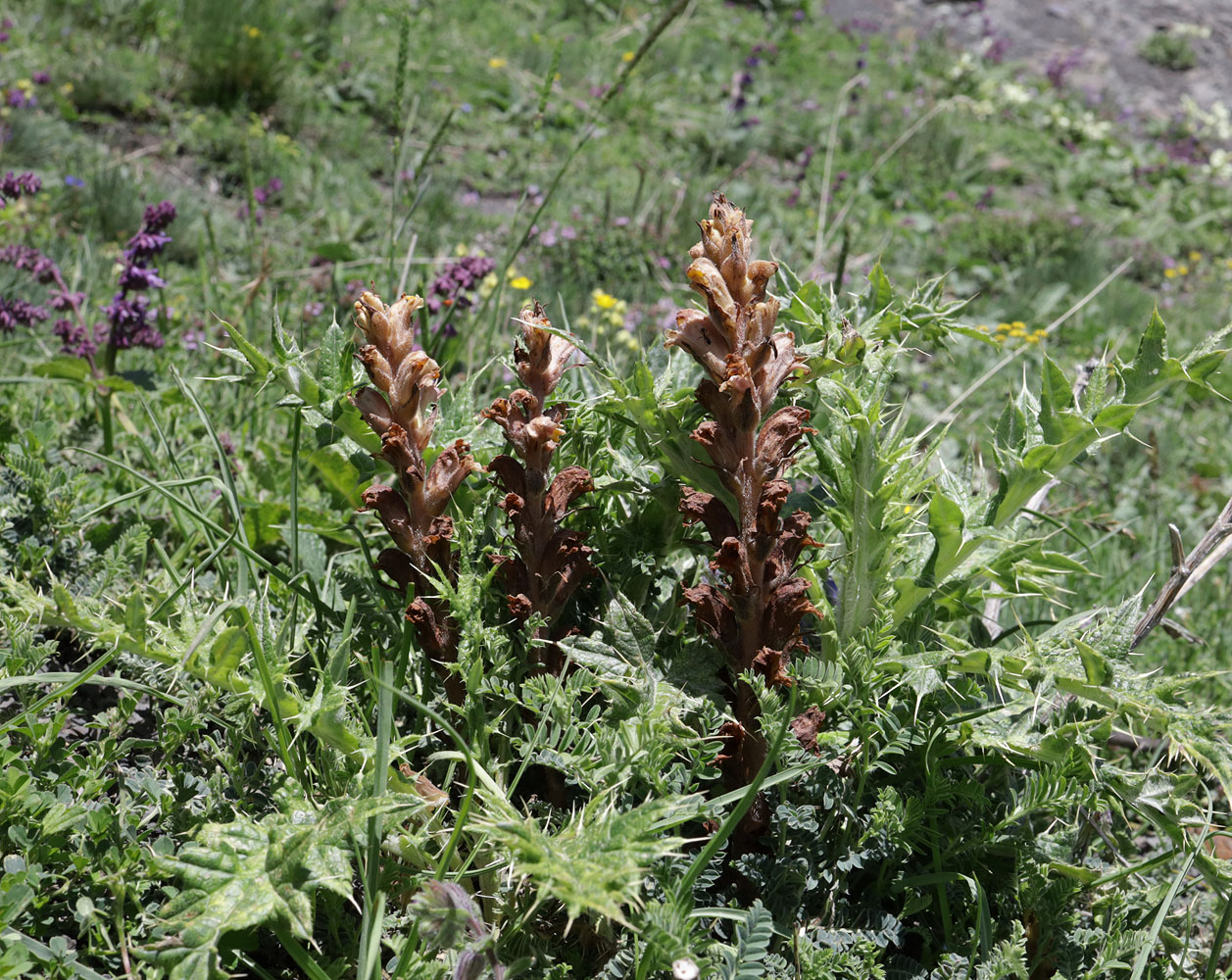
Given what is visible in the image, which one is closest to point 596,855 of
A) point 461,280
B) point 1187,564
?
point 1187,564

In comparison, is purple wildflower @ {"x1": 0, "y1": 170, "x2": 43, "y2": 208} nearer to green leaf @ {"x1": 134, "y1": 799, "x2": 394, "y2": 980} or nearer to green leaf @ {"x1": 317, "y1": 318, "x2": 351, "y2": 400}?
green leaf @ {"x1": 317, "y1": 318, "x2": 351, "y2": 400}

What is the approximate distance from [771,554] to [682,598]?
0.58ft

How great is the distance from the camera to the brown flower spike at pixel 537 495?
4.72ft

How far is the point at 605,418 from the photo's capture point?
166 cm

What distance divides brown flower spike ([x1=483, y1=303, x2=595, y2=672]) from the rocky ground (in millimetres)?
9972

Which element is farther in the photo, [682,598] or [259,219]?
[259,219]

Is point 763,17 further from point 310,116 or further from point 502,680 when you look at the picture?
point 502,680

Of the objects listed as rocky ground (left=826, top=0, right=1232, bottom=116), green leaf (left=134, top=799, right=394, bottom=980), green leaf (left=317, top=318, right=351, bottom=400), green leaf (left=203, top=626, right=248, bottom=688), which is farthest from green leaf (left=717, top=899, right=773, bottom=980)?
rocky ground (left=826, top=0, right=1232, bottom=116)

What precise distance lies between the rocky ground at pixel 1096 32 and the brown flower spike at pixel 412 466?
1003 cm

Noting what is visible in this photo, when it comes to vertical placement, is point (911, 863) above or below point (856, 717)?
below

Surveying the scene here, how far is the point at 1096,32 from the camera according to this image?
11.4m

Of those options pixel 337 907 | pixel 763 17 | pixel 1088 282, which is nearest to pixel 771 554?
pixel 337 907

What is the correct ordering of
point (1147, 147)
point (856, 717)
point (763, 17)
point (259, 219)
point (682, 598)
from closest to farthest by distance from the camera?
point (856, 717) < point (682, 598) < point (259, 219) < point (1147, 147) < point (763, 17)

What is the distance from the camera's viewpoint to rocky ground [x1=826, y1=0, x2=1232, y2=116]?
10320 millimetres
